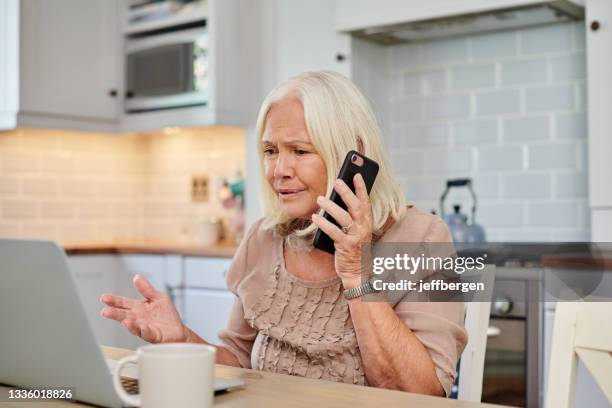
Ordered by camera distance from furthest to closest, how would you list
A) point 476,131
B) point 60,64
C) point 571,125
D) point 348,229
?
point 60,64
point 476,131
point 571,125
point 348,229

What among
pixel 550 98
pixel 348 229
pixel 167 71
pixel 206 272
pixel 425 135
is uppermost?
pixel 167 71

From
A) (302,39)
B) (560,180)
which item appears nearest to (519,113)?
(560,180)

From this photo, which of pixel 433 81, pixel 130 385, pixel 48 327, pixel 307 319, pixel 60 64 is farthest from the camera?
pixel 60 64

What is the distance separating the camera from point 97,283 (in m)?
3.71

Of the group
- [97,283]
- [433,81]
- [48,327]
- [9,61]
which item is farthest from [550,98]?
[48,327]

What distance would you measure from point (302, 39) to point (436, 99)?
23.3 inches

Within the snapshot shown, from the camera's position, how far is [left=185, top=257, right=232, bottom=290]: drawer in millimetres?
3404

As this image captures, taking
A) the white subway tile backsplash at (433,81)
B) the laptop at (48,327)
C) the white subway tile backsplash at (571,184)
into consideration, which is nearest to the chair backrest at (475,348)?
the laptop at (48,327)

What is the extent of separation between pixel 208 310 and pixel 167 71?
1.09m

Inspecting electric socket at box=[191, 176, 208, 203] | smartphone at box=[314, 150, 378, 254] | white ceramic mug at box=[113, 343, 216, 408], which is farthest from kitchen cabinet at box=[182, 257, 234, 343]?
white ceramic mug at box=[113, 343, 216, 408]

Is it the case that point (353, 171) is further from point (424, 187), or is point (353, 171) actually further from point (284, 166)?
point (424, 187)

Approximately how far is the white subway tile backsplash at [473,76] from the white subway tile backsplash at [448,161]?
9.9 inches

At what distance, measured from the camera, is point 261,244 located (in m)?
1.71

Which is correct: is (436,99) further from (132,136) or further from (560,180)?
(132,136)
